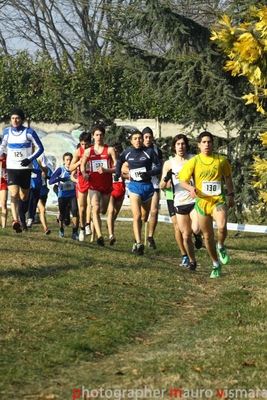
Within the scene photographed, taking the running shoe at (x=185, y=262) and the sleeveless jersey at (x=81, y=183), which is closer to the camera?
the running shoe at (x=185, y=262)

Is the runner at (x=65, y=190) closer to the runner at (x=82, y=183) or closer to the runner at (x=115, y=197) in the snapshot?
the runner at (x=82, y=183)

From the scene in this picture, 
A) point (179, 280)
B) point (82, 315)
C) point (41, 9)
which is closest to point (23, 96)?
point (41, 9)

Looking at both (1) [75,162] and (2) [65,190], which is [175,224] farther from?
(2) [65,190]

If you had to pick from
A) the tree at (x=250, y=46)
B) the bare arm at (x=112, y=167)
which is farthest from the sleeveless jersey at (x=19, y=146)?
the tree at (x=250, y=46)

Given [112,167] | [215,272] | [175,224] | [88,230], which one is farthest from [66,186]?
[215,272]

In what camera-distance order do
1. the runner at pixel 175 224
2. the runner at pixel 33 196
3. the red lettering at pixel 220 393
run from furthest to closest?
the runner at pixel 33 196 < the runner at pixel 175 224 < the red lettering at pixel 220 393

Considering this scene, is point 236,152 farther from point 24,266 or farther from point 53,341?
point 53,341

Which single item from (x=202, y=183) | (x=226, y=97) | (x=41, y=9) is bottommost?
A: (x=202, y=183)

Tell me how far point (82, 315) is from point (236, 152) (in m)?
12.9

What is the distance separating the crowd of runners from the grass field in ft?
2.09

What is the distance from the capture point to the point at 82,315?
988 cm

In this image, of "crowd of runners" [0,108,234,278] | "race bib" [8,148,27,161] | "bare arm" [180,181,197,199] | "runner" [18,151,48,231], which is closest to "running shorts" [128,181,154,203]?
"crowd of runners" [0,108,234,278]

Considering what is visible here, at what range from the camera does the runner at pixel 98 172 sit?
16062mm

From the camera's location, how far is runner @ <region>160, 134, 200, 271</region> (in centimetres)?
1407
